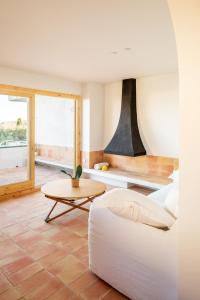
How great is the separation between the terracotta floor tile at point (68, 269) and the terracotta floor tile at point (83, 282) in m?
0.04

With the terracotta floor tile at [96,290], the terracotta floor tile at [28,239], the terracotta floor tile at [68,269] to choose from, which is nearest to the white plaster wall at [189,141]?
the terracotta floor tile at [96,290]

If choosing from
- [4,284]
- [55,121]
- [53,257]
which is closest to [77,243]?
[53,257]

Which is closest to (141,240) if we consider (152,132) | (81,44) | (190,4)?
(190,4)

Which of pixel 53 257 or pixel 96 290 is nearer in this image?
pixel 96 290

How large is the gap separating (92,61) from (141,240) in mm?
2801

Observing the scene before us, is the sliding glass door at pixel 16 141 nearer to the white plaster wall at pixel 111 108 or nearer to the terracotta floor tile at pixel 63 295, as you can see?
the white plaster wall at pixel 111 108

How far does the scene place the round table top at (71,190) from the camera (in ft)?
9.45

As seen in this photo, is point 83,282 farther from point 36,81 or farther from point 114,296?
point 36,81

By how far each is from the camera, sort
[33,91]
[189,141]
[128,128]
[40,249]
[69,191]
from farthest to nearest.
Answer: [128,128] → [33,91] → [69,191] → [40,249] → [189,141]

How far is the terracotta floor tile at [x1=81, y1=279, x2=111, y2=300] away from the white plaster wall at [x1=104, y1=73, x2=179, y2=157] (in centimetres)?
304

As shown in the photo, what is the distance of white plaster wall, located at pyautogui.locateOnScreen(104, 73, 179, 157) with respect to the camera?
428cm

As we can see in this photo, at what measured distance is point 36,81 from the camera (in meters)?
4.29

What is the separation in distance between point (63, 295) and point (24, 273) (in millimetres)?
486

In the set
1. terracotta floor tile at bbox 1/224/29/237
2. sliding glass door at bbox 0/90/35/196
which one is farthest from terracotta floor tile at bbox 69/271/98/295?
sliding glass door at bbox 0/90/35/196
